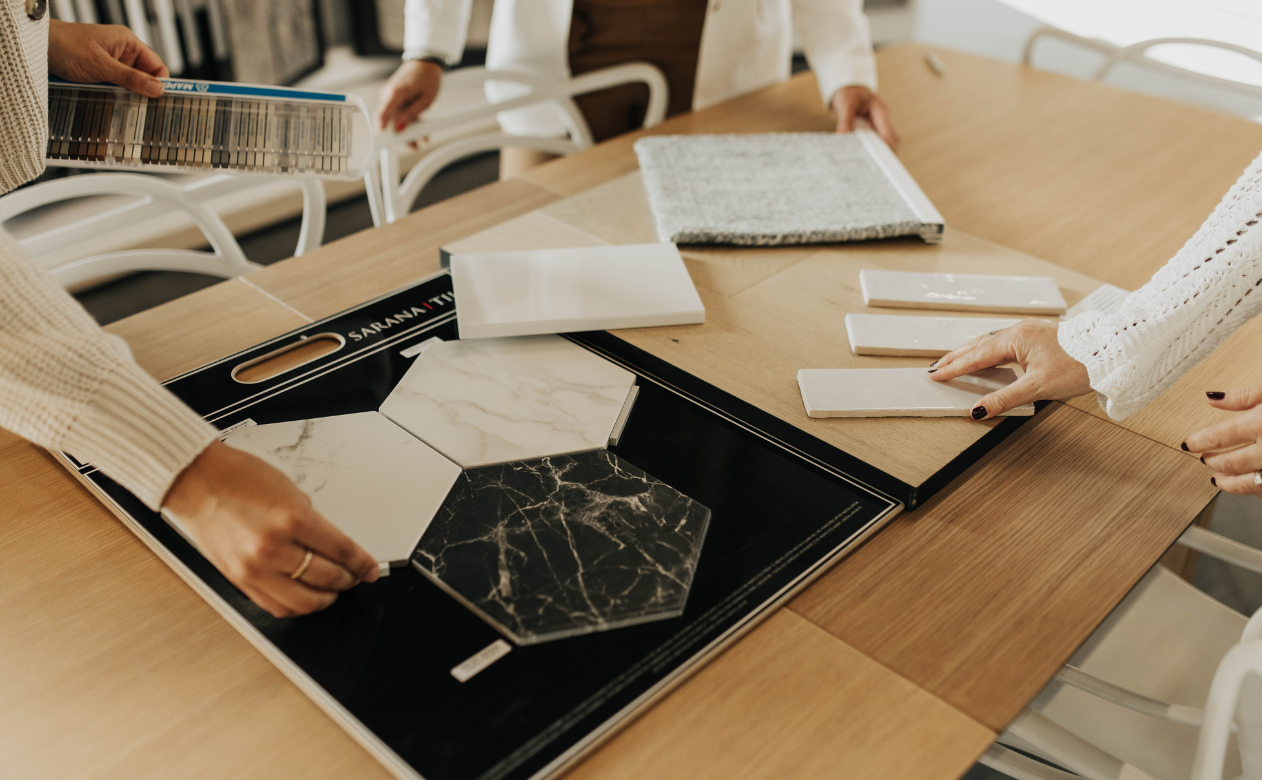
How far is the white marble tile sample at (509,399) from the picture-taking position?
2.62ft

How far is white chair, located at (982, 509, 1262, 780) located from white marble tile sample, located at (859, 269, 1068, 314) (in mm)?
298

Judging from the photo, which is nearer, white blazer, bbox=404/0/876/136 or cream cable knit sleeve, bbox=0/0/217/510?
cream cable knit sleeve, bbox=0/0/217/510

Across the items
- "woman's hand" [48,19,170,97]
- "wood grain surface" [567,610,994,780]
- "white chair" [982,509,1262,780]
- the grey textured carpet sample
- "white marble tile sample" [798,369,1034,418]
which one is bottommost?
"white chair" [982,509,1262,780]

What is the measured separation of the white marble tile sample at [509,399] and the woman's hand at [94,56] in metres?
0.47

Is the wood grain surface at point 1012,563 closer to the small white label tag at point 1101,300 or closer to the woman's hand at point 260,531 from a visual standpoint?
the small white label tag at point 1101,300

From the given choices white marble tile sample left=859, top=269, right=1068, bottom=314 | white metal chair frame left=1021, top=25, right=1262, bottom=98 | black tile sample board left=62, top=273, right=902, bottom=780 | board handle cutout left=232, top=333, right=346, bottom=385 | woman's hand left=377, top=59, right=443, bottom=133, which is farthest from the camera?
white metal chair frame left=1021, top=25, right=1262, bottom=98

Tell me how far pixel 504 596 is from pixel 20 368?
0.37 meters

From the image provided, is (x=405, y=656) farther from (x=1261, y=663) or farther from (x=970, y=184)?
(x=970, y=184)

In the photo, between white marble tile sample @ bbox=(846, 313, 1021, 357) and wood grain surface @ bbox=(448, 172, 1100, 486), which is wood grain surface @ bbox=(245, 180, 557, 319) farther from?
white marble tile sample @ bbox=(846, 313, 1021, 357)

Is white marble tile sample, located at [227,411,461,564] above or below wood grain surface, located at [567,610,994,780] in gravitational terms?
above

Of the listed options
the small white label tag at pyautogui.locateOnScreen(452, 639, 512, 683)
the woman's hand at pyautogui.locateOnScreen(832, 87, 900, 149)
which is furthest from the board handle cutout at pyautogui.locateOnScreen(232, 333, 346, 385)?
the woman's hand at pyautogui.locateOnScreen(832, 87, 900, 149)

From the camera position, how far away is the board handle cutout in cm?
91

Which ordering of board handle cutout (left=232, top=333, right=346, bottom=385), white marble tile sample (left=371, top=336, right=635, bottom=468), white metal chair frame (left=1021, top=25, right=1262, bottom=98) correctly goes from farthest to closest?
white metal chair frame (left=1021, top=25, right=1262, bottom=98) < board handle cutout (left=232, top=333, right=346, bottom=385) < white marble tile sample (left=371, top=336, right=635, bottom=468)

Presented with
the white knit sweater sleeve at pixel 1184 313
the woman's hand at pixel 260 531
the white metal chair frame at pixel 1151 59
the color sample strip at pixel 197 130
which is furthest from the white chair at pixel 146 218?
the white metal chair frame at pixel 1151 59
